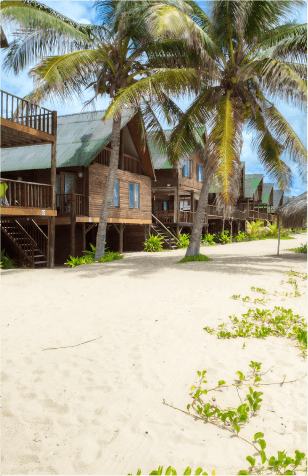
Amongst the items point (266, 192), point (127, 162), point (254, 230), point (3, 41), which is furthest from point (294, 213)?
point (266, 192)

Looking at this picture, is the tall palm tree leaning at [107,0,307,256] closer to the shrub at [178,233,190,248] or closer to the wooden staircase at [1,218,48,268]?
the wooden staircase at [1,218,48,268]

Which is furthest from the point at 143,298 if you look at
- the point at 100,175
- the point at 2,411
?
the point at 100,175

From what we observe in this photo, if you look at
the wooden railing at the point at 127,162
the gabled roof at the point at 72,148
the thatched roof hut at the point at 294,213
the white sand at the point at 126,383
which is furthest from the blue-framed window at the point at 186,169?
the white sand at the point at 126,383

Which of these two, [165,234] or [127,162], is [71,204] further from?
[165,234]

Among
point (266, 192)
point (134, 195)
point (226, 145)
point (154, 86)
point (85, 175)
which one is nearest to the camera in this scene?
point (226, 145)

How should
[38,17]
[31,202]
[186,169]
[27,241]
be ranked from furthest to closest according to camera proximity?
[186,169], [27,241], [31,202], [38,17]

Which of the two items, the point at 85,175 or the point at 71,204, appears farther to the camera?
the point at 85,175

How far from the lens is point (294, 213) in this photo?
53.7 feet

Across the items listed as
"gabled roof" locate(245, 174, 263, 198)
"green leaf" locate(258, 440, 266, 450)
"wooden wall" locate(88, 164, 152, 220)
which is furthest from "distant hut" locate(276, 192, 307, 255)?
"gabled roof" locate(245, 174, 263, 198)

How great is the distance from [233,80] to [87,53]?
16.6 ft

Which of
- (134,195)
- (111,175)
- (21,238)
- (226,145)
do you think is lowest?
(21,238)

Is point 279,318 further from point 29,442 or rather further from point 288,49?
point 288,49

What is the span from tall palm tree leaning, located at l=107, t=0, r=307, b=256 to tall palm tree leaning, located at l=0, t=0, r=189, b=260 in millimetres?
958

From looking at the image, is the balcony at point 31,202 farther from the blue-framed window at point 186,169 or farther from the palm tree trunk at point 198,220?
the blue-framed window at point 186,169
